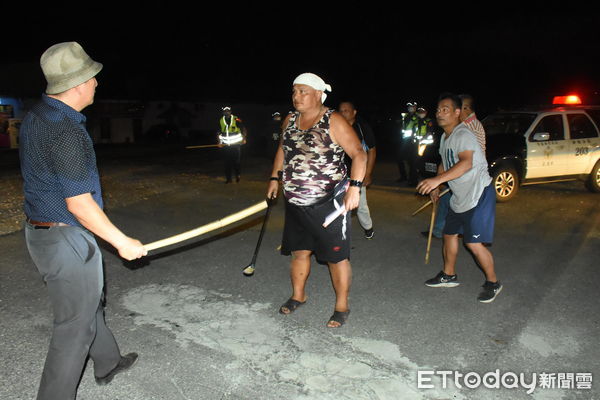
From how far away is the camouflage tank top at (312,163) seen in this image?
147 inches

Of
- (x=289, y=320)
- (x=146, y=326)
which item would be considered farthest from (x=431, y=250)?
(x=146, y=326)

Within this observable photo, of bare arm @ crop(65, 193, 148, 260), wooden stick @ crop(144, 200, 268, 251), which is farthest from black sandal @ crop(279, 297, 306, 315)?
bare arm @ crop(65, 193, 148, 260)

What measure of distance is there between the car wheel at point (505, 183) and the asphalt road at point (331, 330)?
2276 mm

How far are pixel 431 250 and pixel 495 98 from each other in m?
40.2

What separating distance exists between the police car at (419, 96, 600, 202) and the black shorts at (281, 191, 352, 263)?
17.3 ft

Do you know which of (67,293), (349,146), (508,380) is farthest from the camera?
(349,146)

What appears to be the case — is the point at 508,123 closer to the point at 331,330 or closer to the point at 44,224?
the point at 331,330

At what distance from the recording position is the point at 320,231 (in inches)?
152

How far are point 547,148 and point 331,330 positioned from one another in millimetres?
7886

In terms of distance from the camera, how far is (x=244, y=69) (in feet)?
162

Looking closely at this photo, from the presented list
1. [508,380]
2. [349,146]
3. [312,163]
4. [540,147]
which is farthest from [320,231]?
[540,147]

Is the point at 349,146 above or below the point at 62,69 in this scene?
below

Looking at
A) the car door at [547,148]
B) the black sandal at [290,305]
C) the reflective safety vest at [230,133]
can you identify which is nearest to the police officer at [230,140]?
the reflective safety vest at [230,133]

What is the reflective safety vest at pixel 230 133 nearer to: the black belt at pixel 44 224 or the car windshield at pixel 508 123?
the car windshield at pixel 508 123
